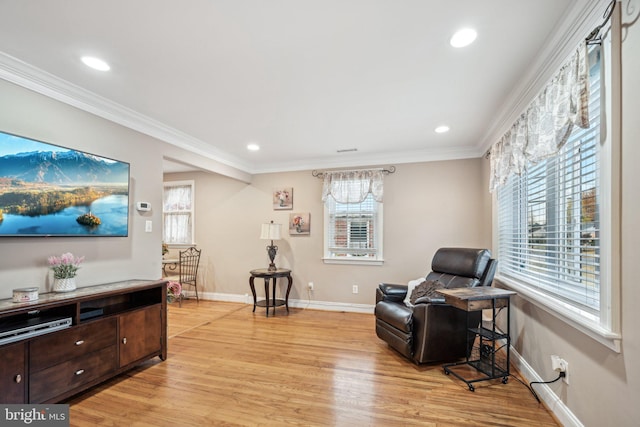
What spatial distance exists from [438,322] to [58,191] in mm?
3420

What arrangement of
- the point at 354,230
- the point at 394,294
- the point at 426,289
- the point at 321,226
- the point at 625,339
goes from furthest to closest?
the point at 321,226, the point at 354,230, the point at 394,294, the point at 426,289, the point at 625,339

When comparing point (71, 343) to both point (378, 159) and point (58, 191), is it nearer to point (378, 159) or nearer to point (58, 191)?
point (58, 191)

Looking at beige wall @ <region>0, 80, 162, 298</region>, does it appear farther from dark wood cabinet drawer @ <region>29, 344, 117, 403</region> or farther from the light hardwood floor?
the light hardwood floor

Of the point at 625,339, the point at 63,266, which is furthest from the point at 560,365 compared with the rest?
the point at 63,266

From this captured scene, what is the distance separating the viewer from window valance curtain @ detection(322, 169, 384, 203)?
4.63 meters

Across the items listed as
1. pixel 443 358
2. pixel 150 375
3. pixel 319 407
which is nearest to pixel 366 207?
pixel 443 358

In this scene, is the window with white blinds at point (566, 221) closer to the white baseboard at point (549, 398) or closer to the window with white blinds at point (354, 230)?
the white baseboard at point (549, 398)

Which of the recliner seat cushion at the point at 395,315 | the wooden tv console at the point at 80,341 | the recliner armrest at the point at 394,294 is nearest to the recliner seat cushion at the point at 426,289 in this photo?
the recliner armrest at the point at 394,294

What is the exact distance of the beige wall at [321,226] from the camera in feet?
14.3

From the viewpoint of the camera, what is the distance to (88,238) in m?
Answer: 2.66

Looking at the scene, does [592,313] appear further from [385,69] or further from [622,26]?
[385,69]

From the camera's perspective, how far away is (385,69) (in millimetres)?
2232

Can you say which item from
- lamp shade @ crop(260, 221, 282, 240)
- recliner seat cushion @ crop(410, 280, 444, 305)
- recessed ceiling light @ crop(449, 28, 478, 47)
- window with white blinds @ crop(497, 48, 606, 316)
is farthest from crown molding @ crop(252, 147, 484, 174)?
recessed ceiling light @ crop(449, 28, 478, 47)

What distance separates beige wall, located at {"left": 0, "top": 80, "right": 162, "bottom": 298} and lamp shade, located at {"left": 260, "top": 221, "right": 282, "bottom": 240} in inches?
69.1
